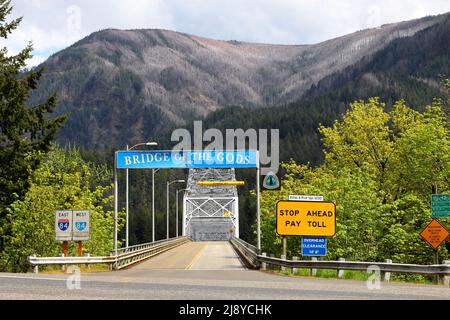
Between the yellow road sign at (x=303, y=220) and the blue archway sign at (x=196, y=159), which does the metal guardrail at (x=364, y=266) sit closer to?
the yellow road sign at (x=303, y=220)

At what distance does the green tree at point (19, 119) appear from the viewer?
5125cm

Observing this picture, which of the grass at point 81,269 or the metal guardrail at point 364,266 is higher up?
the metal guardrail at point 364,266

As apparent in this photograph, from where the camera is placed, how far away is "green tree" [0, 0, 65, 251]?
51.2 meters

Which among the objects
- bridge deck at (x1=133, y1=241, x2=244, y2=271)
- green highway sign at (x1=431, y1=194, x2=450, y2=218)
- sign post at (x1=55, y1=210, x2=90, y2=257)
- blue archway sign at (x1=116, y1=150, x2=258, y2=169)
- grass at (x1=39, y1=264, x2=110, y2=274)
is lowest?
bridge deck at (x1=133, y1=241, x2=244, y2=271)

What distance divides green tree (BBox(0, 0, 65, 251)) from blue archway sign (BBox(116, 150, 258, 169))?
8.59m

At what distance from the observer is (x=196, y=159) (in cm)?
4878

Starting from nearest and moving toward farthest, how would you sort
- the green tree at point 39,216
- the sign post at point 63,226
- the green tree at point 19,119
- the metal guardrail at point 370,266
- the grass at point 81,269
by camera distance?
the metal guardrail at point 370,266 → the grass at point 81,269 → the sign post at point 63,226 → the green tree at point 19,119 → the green tree at point 39,216

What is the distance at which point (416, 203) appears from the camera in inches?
2215

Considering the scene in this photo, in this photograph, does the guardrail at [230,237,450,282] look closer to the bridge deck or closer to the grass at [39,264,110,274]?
the bridge deck

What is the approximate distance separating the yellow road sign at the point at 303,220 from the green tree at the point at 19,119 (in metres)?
22.2

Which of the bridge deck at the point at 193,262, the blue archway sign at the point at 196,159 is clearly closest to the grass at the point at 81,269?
the bridge deck at the point at 193,262

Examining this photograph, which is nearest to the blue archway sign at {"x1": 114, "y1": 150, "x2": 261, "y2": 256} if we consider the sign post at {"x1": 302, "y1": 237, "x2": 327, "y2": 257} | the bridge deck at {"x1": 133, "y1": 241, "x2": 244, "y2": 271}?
the bridge deck at {"x1": 133, "y1": 241, "x2": 244, "y2": 271}
